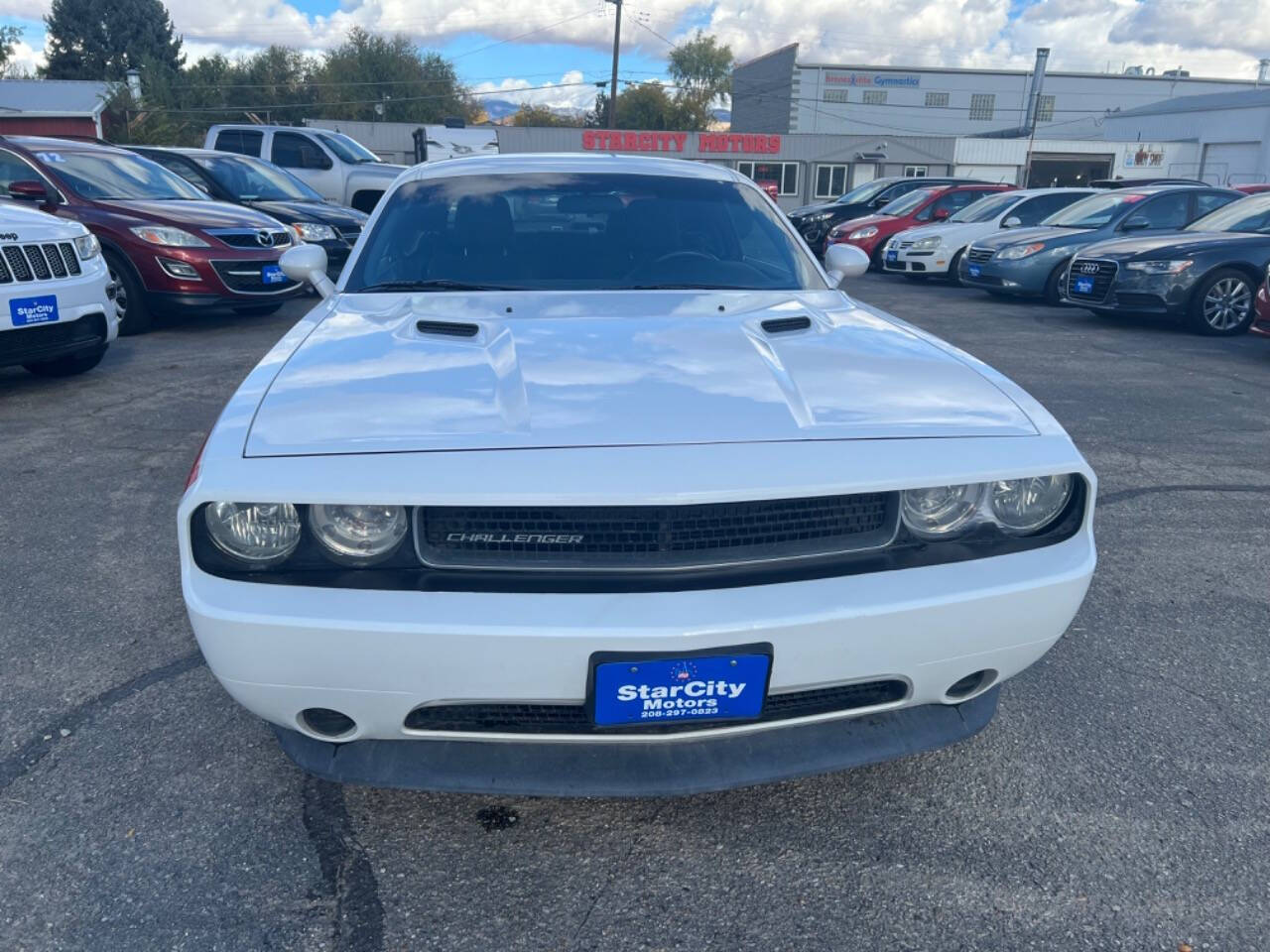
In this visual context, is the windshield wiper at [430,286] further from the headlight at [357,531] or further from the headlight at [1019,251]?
the headlight at [1019,251]

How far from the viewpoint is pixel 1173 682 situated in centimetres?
291

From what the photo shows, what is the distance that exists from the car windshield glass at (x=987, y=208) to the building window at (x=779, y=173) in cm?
3202

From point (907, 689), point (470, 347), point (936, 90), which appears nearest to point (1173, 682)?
point (907, 689)

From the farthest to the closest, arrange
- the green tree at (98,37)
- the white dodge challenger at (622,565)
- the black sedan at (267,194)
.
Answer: the green tree at (98,37) < the black sedan at (267,194) < the white dodge challenger at (622,565)

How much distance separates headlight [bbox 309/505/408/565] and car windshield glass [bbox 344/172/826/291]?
1.41m

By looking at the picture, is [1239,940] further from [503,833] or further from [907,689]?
[503,833]

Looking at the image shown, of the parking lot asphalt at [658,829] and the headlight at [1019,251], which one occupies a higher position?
the headlight at [1019,251]

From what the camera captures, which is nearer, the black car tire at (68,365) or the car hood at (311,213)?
the black car tire at (68,365)

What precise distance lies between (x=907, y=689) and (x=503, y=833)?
0.97 metres

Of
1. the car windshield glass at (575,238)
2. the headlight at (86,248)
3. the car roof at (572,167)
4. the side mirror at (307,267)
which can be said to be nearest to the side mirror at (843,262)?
the car windshield glass at (575,238)

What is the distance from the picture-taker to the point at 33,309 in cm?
580

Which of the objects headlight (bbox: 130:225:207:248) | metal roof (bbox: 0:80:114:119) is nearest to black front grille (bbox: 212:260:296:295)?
headlight (bbox: 130:225:207:248)

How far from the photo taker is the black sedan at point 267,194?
1070 centimetres

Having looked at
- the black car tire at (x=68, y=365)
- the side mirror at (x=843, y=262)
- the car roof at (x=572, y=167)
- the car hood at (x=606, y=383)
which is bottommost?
the black car tire at (x=68, y=365)
